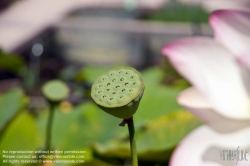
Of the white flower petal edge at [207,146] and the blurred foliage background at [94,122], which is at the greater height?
the white flower petal edge at [207,146]

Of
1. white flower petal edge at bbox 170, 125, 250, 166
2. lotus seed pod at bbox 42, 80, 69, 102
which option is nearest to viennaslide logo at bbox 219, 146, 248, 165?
white flower petal edge at bbox 170, 125, 250, 166

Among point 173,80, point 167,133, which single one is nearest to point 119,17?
point 173,80

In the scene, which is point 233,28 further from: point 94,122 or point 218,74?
point 94,122

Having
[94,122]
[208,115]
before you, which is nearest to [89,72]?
[94,122]

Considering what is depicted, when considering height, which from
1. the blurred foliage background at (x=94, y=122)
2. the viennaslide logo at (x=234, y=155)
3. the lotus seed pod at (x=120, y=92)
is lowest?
the blurred foliage background at (x=94, y=122)

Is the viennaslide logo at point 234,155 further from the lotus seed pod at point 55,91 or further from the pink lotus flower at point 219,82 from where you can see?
the lotus seed pod at point 55,91

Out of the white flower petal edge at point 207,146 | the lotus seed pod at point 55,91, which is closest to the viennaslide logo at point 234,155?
the white flower petal edge at point 207,146

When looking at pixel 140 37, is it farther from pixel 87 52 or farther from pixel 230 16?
pixel 230 16
